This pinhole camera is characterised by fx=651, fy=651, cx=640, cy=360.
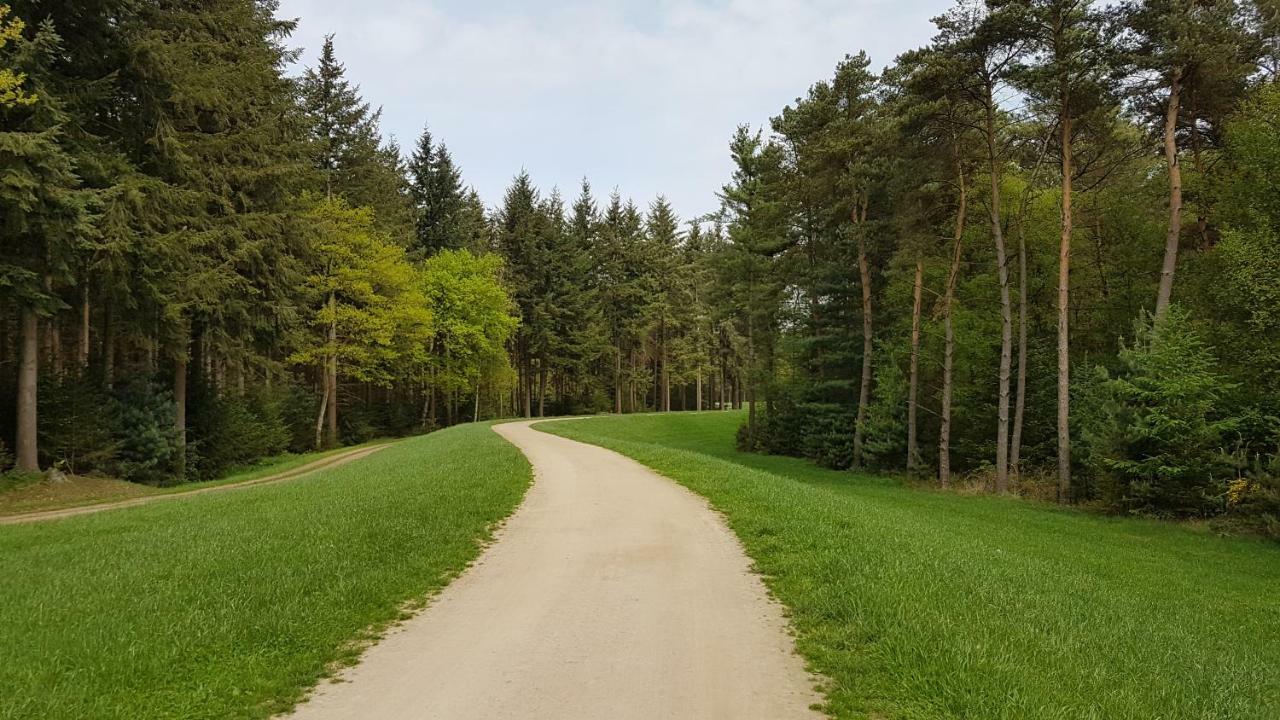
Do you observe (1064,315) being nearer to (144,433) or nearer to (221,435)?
(144,433)

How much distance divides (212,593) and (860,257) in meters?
25.7

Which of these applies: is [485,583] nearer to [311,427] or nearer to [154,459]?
[154,459]

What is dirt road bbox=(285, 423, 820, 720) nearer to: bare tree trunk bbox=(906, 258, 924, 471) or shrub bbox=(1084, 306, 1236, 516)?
shrub bbox=(1084, 306, 1236, 516)

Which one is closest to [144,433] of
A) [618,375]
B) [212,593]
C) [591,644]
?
[212,593]

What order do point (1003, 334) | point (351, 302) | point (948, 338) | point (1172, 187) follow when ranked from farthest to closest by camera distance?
1. point (351, 302)
2. point (948, 338)
3. point (1003, 334)
4. point (1172, 187)

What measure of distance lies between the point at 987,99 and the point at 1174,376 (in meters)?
9.91

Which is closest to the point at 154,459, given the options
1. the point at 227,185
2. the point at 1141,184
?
the point at 227,185

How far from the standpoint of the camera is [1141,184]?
76.9 feet

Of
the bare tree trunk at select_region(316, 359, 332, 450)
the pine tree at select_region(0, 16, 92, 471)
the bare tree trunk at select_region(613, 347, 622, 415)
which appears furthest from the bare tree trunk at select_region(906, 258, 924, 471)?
the bare tree trunk at select_region(613, 347, 622, 415)

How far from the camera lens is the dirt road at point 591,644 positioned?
164 inches

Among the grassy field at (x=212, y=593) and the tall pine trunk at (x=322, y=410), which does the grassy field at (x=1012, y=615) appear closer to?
the grassy field at (x=212, y=593)

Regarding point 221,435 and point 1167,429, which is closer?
point 1167,429

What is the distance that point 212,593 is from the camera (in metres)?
6.12

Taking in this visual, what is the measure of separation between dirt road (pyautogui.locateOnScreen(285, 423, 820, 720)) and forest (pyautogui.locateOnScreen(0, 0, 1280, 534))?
1413 centimetres
